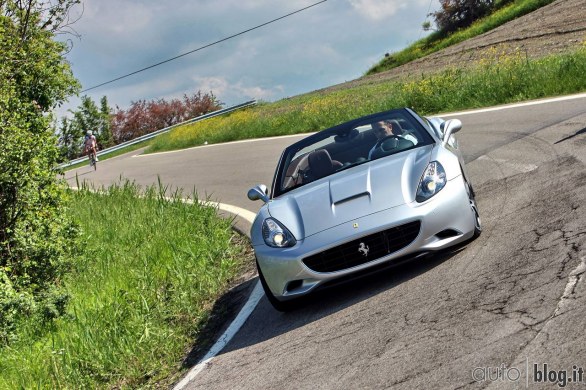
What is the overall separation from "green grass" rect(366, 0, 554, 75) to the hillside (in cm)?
289

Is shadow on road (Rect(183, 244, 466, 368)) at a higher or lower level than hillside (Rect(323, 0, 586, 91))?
lower

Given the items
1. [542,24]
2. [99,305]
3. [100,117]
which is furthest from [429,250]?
[100,117]

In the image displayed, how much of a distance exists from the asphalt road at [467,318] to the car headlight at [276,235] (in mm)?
615

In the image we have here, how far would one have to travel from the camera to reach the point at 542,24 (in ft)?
109

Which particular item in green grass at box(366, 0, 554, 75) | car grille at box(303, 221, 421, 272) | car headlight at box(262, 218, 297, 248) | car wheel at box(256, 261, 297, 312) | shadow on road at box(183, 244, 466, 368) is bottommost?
shadow on road at box(183, 244, 466, 368)

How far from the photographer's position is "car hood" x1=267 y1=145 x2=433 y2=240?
21.1 feet

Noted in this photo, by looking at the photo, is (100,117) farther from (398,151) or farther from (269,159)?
(398,151)

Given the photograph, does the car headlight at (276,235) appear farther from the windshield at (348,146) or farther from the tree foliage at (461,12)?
the tree foliage at (461,12)

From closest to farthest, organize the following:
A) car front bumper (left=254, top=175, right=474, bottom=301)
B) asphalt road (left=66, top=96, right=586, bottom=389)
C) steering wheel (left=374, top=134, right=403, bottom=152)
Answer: asphalt road (left=66, top=96, right=586, bottom=389)
car front bumper (left=254, top=175, right=474, bottom=301)
steering wheel (left=374, top=134, right=403, bottom=152)

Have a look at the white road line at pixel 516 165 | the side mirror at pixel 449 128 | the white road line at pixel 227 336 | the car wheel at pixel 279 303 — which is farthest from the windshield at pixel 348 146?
the white road line at pixel 516 165

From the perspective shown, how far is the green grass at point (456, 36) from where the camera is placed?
42.0m

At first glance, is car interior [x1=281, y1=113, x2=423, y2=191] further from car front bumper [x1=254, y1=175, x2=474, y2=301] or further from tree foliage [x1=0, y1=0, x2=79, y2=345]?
tree foliage [x1=0, y1=0, x2=79, y2=345]

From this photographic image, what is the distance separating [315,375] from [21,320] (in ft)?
15.7

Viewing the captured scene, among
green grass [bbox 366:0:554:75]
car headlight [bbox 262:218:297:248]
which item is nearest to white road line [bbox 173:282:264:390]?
car headlight [bbox 262:218:297:248]
